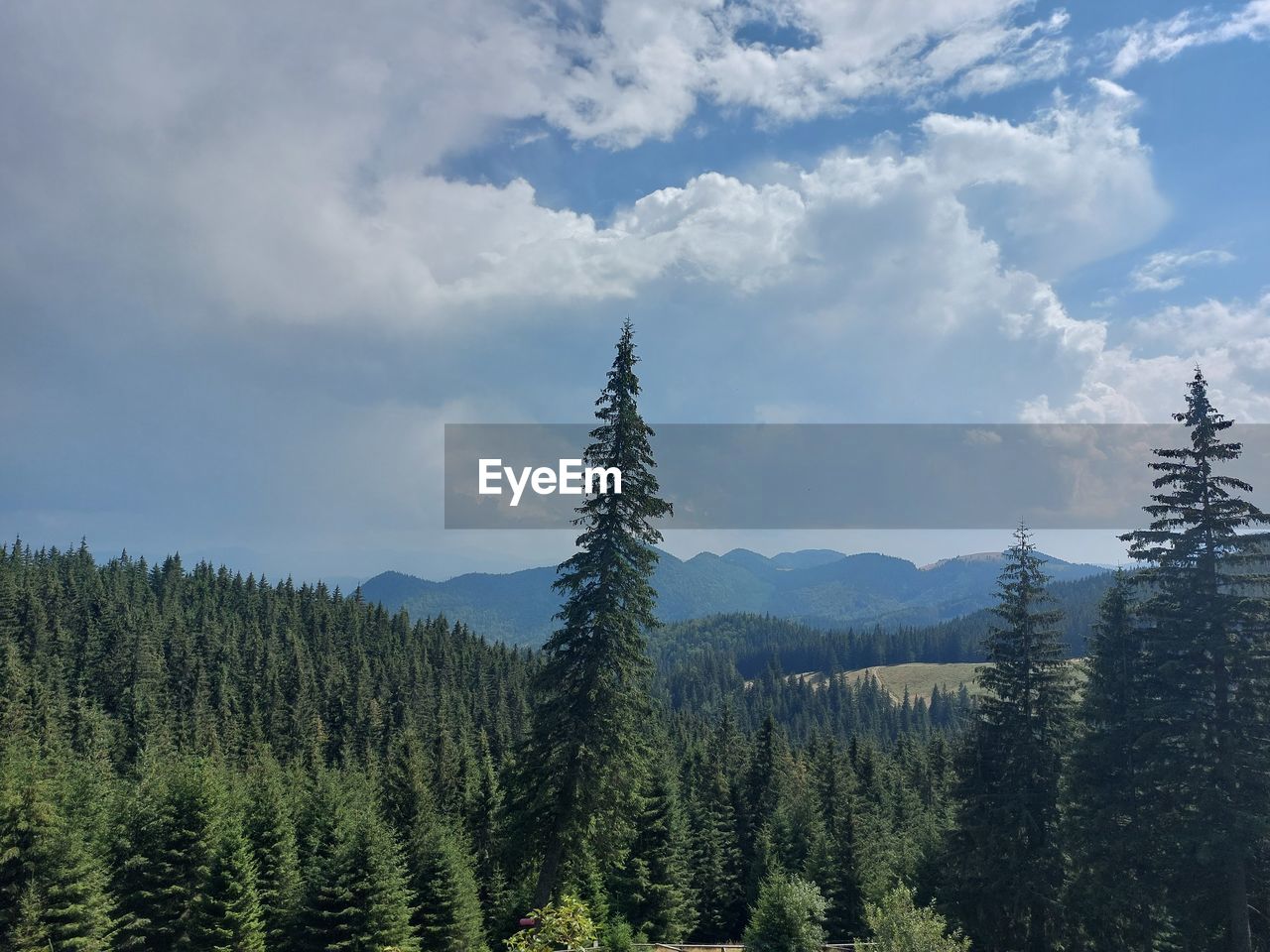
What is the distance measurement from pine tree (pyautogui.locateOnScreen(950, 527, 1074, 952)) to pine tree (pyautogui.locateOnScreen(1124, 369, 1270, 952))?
475 cm

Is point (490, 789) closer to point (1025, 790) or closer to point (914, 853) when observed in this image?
point (914, 853)

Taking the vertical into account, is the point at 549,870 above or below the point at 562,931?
below

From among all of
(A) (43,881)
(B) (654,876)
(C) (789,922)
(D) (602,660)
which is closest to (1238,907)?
(C) (789,922)

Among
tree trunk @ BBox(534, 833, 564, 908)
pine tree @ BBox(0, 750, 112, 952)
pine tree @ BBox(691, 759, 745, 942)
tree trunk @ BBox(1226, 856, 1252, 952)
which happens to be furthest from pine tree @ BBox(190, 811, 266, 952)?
tree trunk @ BBox(1226, 856, 1252, 952)

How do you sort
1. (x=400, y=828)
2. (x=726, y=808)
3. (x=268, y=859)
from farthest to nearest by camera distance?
(x=726, y=808) → (x=400, y=828) → (x=268, y=859)

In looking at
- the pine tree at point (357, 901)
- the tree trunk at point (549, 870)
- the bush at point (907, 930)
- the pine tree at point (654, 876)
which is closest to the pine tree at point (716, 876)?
the pine tree at point (654, 876)

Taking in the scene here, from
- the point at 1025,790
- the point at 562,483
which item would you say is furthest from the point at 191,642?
the point at 1025,790

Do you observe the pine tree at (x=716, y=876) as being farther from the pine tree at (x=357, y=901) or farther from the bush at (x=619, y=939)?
the pine tree at (x=357, y=901)

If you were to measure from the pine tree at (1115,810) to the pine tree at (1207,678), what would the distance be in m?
0.87

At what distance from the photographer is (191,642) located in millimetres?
123625

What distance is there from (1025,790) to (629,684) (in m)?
17.7

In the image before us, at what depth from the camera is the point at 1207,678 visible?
2530cm

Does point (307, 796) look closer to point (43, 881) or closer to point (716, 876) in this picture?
point (43, 881)

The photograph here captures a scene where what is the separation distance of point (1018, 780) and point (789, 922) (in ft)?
37.9
